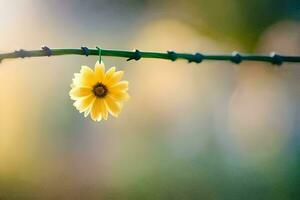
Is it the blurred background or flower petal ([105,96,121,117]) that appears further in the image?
the blurred background

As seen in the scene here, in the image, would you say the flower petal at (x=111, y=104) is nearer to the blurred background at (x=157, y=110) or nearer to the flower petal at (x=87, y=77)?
the flower petal at (x=87, y=77)

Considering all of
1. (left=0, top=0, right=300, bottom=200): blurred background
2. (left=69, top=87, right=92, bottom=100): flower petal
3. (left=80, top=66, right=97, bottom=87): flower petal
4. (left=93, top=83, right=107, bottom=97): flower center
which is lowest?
(left=69, top=87, right=92, bottom=100): flower petal

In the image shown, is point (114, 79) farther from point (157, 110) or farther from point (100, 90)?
point (157, 110)

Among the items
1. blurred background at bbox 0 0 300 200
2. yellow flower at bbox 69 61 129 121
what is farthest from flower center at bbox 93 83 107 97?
blurred background at bbox 0 0 300 200

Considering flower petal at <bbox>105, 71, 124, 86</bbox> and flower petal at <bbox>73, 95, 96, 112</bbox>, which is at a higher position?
flower petal at <bbox>105, 71, 124, 86</bbox>

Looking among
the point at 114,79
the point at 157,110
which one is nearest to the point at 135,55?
the point at 114,79

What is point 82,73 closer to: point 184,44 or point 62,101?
point 62,101

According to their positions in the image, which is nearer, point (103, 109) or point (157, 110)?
point (103, 109)

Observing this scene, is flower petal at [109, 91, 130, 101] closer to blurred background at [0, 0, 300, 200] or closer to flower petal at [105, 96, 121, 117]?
flower petal at [105, 96, 121, 117]
